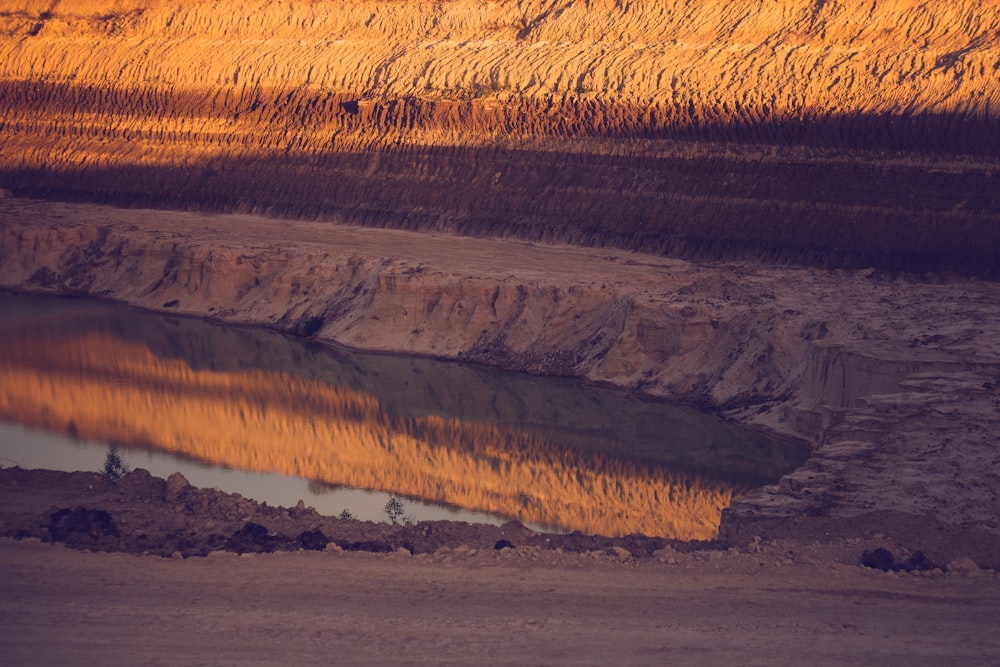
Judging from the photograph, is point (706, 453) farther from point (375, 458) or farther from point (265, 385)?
point (265, 385)

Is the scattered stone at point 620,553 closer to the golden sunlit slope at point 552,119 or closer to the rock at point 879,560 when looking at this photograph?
the rock at point 879,560

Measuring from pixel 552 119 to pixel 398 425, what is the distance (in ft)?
41.6

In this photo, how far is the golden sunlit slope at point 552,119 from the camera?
26.7m

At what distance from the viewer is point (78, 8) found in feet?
146

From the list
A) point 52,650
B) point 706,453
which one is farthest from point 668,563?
point 706,453

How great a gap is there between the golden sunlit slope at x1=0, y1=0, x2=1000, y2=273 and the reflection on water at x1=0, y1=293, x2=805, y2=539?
6543 mm

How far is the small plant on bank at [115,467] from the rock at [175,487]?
91.1 inches

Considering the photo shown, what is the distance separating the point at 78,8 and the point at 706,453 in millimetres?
33932

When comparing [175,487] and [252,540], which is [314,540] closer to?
[252,540]

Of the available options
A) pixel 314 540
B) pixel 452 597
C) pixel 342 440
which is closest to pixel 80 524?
pixel 314 540

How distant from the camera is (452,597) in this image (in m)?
10.7

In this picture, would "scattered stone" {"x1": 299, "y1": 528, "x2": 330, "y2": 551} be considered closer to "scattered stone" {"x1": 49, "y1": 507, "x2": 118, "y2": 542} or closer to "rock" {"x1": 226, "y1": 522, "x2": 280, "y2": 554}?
"rock" {"x1": 226, "y1": 522, "x2": 280, "y2": 554}

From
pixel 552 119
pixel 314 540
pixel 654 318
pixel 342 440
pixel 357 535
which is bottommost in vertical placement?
pixel 342 440

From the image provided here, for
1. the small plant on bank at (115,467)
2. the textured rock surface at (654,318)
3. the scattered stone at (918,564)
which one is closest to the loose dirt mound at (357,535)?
the scattered stone at (918,564)
